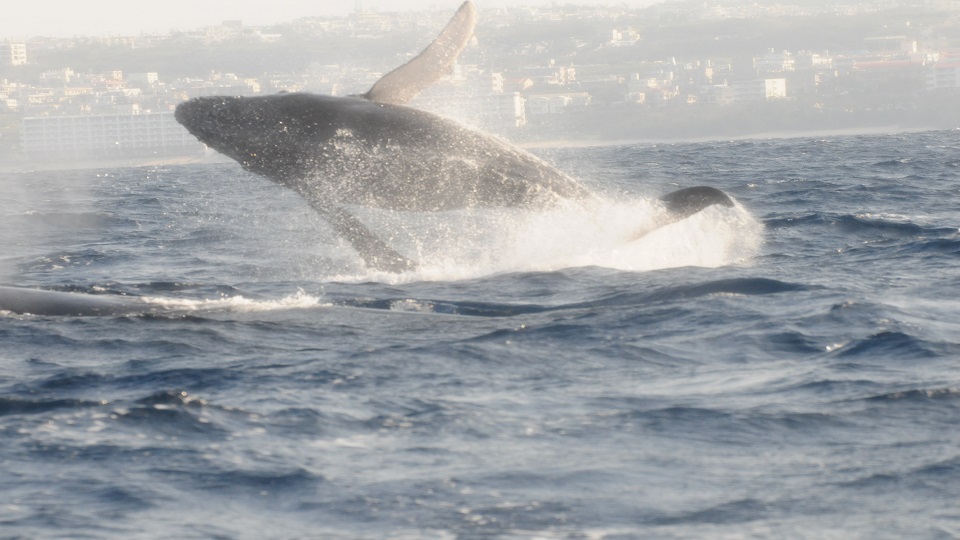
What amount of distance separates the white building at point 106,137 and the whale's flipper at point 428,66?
145874 mm

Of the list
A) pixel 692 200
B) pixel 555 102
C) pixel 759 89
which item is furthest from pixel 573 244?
pixel 759 89

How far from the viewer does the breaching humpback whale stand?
13.3 metres

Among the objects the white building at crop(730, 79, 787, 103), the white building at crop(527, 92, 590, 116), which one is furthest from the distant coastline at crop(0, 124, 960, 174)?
the white building at crop(730, 79, 787, 103)

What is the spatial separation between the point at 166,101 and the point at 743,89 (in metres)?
84.9

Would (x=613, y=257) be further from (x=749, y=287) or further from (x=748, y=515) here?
(x=748, y=515)

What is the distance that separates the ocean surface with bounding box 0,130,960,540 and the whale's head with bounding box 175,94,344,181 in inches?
53.8

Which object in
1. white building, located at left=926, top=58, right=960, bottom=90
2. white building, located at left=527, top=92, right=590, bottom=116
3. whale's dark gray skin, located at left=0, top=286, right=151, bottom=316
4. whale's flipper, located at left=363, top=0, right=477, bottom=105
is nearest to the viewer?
whale's dark gray skin, located at left=0, top=286, right=151, bottom=316

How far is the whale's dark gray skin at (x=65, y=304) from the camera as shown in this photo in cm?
1128

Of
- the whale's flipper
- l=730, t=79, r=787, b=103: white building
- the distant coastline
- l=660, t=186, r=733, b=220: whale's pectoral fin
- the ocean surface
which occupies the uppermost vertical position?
the whale's flipper

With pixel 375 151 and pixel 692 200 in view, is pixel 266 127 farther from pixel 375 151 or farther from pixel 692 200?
pixel 692 200

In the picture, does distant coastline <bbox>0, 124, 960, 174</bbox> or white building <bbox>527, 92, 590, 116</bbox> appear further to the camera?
white building <bbox>527, 92, 590, 116</bbox>

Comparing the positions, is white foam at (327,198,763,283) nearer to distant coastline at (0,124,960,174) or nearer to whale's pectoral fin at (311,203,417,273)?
whale's pectoral fin at (311,203,417,273)

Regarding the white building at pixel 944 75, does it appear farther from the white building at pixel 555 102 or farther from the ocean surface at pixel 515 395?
the ocean surface at pixel 515 395

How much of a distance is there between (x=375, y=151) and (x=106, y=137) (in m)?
170
